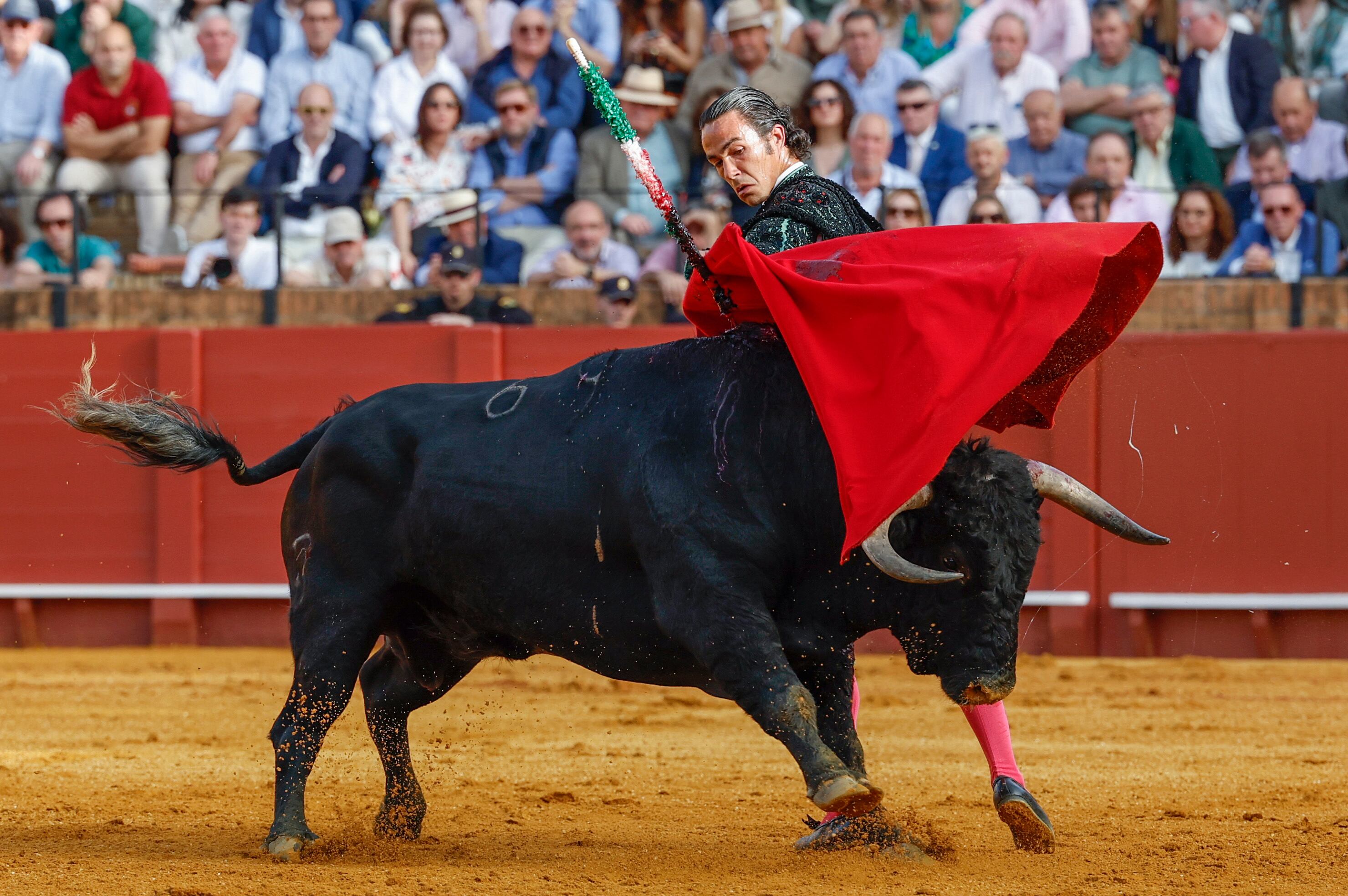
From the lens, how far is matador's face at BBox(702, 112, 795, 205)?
3.78m

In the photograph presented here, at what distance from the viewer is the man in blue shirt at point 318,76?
9648mm

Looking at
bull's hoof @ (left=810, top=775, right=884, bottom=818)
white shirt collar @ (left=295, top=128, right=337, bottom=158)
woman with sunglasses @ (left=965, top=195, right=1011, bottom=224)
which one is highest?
white shirt collar @ (left=295, top=128, right=337, bottom=158)

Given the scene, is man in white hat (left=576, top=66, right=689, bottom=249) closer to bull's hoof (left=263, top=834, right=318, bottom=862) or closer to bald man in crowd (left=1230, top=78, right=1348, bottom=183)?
bald man in crowd (left=1230, top=78, right=1348, bottom=183)

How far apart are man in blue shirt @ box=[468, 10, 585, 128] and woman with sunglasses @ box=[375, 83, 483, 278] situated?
326mm

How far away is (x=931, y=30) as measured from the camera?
370 inches

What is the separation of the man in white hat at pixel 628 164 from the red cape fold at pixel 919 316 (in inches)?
208

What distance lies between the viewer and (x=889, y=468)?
339 centimetres

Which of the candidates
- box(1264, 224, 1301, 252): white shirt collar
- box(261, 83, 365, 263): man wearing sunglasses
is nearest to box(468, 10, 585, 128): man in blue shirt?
box(261, 83, 365, 263): man wearing sunglasses

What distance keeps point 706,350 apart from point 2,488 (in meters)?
6.05

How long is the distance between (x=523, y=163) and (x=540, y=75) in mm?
554

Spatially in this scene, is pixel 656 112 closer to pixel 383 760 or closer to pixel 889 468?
pixel 383 760

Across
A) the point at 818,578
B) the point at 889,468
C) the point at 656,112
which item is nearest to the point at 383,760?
the point at 818,578

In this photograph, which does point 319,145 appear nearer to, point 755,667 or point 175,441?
point 175,441

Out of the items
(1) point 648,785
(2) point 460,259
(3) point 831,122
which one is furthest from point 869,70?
(1) point 648,785
